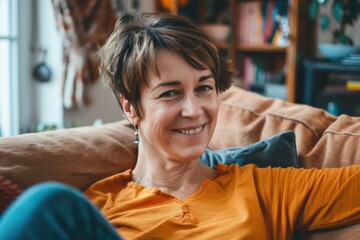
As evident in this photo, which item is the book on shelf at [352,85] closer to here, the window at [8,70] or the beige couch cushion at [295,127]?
the beige couch cushion at [295,127]

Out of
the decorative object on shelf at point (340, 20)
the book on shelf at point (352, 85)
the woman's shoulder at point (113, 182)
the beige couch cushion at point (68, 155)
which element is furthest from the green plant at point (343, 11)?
the woman's shoulder at point (113, 182)

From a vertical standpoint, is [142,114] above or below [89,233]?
above

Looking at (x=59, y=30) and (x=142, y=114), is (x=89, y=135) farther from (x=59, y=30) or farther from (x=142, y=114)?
(x=59, y=30)

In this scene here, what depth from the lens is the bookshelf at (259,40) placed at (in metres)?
3.74

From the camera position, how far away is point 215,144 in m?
1.81

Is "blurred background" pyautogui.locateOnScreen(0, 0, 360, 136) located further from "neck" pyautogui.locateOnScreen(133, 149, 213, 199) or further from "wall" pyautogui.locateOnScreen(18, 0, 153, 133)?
"neck" pyautogui.locateOnScreen(133, 149, 213, 199)

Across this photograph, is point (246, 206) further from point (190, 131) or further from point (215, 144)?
point (215, 144)

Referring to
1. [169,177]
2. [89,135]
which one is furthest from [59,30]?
[169,177]

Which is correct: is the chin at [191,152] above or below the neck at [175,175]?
above

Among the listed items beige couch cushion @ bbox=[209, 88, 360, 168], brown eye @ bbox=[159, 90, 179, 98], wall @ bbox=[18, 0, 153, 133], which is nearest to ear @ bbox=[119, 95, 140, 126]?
brown eye @ bbox=[159, 90, 179, 98]

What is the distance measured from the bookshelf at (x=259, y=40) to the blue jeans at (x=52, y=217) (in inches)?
111

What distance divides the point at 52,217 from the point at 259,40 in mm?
3306

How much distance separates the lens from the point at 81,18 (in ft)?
11.1

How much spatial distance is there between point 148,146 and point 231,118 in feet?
1.16
